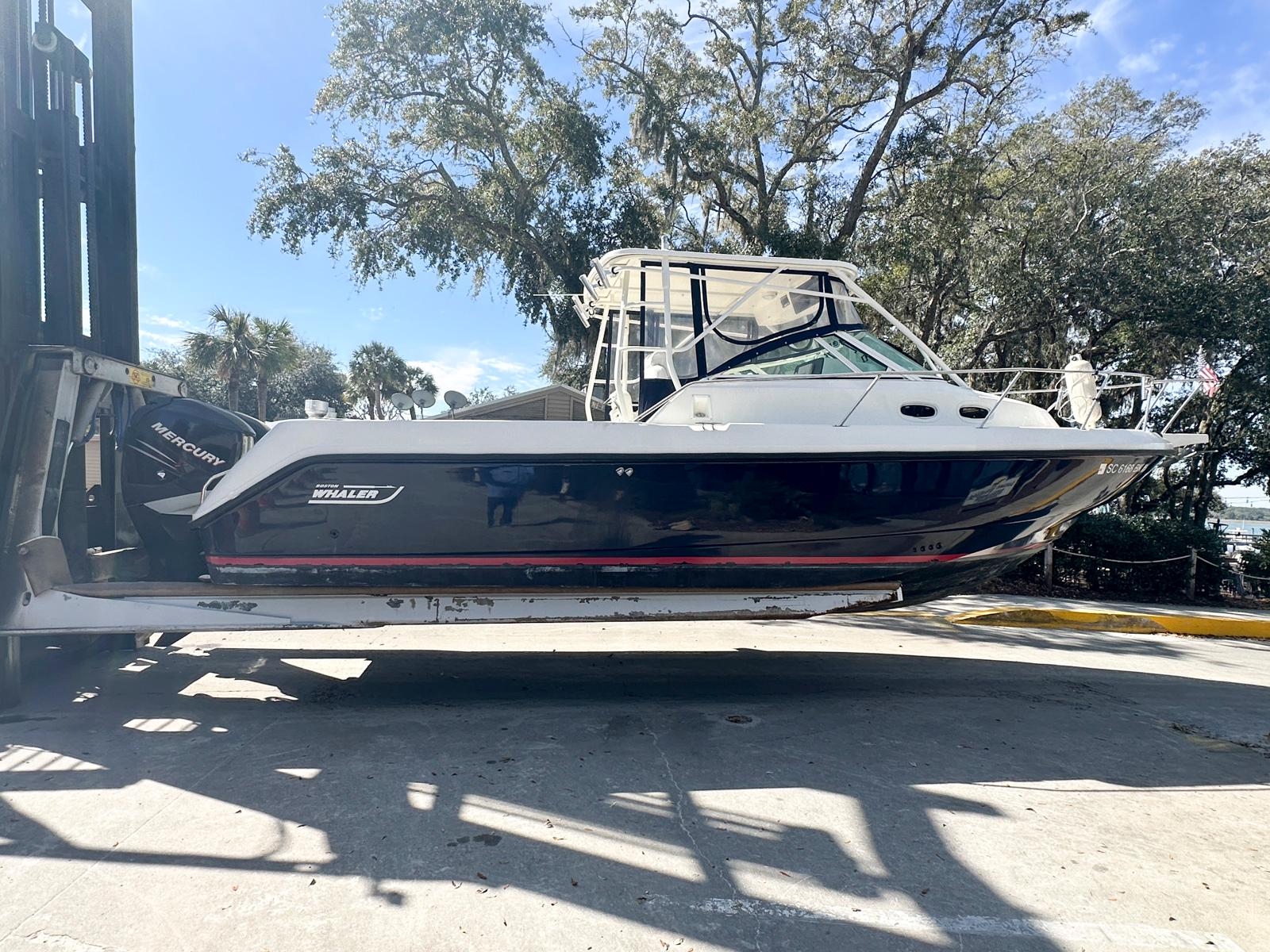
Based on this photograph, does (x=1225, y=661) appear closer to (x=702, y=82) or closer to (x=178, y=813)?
(x=178, y=813)

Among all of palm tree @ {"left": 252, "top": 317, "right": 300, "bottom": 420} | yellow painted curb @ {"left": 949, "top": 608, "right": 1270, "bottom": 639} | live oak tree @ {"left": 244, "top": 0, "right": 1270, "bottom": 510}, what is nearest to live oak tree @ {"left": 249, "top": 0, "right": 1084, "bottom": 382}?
live oak tree @ {"left": 244, "top": 0, "right": 1270, "bottom": 510}

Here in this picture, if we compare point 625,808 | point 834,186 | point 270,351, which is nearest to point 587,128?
point 834,186

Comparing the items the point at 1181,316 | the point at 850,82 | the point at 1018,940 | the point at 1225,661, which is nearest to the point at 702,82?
the point at 850,82

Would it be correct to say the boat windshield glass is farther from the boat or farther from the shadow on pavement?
the shadow on pavement

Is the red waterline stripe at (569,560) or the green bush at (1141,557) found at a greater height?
the red waterline stripe at (569,560)

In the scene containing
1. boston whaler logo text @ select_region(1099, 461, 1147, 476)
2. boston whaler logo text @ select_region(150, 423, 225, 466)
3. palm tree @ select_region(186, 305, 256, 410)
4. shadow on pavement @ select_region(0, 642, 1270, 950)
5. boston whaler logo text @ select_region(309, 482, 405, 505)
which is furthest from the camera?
palm tree @ select_region(186, 305, 256, 410)

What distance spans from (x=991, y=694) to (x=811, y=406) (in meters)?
2.13

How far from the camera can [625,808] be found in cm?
269

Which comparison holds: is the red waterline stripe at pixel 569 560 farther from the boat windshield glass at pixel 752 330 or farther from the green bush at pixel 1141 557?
the green bush at pixel 1141 557

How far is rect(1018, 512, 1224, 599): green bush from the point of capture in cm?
865

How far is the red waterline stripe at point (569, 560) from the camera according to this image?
361 cm

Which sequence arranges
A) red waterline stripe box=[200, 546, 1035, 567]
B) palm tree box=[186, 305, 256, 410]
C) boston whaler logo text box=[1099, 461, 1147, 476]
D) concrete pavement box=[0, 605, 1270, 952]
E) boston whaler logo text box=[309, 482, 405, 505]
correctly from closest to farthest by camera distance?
concrete pavement box=[0, 605, 1270, 952] → boston whaler logo text box=[309, 482, 405, 505] → red waterline stripe box=[200, 546, 1035, 567] → boston whaler logo text box=[1099, 461, 1147, 476] → palm tree box=[186, 305, 256, 410]

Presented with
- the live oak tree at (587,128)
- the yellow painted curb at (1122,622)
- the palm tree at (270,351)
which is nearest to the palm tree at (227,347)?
the palm tree at (270,351)

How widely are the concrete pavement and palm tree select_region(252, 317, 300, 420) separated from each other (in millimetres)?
19669
